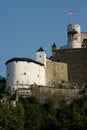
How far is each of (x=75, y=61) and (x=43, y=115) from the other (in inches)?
534

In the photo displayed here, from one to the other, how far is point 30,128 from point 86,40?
68.4 feet

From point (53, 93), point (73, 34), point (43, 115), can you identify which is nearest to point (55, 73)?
point (53, 93)

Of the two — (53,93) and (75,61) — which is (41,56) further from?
(53,93)

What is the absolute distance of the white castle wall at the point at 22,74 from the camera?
85.0 metres

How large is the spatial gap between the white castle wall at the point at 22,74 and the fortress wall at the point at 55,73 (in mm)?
2407

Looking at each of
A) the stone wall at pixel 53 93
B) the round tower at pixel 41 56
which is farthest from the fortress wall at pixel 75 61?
the stone wall at pixel 53 93

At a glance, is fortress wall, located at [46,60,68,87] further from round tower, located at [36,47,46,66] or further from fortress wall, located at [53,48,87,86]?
fortress wall, located at [53,48,87,86]

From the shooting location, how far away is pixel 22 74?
85.1 meters

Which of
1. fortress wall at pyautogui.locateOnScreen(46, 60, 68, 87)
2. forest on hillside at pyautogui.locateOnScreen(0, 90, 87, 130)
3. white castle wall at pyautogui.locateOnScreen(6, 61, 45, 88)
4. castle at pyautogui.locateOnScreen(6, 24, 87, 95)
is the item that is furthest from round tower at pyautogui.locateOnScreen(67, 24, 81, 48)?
forest on hillside at pyautogui.locateOnScreen(0, 90, 87, 130)

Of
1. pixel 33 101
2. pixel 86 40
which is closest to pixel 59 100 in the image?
pixel 33 101

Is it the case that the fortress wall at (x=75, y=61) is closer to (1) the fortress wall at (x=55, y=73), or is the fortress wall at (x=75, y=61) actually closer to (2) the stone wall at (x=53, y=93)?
(1) the fortress wall at (x=55, y=73)

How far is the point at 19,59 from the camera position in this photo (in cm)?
8556

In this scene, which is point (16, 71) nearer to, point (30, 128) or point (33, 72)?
point (33, 72)

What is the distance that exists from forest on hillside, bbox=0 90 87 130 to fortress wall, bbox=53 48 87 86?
827 cm
